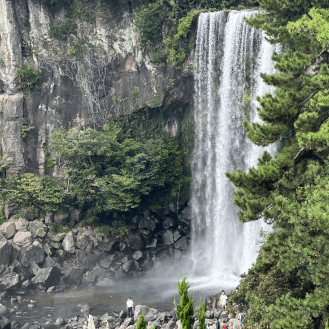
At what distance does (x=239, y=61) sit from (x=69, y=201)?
44.8 feet

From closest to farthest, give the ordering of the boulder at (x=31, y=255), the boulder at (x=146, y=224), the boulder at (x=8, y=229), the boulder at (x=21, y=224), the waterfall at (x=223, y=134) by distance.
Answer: the waterfall at (x=223, y=134)
the boulder at (x=31, y=255)
the boulder at (x=8, y=229)
the boulder at (x=21, y=224)
the boulder at (x=146, y=224)

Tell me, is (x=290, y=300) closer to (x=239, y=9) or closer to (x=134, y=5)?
(x=239, y=9)

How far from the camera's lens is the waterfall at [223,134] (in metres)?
25.2

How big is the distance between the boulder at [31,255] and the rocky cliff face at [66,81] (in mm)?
5192

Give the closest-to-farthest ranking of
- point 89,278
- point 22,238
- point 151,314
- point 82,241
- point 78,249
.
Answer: point 151,314 → point 89,278 → point 22,238 → point 78,249 → point 82,241

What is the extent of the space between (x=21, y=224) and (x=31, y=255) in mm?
2333

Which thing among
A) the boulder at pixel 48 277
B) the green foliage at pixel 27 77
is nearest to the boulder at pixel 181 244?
the boulder at pixel 48 277

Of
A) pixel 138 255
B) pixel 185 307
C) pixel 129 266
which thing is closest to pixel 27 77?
pixel 138 255

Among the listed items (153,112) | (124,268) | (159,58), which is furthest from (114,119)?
(124,268)

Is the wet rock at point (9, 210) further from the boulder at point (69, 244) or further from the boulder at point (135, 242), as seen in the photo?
the boulder at point (135, 242)

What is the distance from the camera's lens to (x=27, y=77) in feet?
93.6

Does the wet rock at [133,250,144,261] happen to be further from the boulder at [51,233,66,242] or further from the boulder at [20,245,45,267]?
the boulder at [20,245,45,267]

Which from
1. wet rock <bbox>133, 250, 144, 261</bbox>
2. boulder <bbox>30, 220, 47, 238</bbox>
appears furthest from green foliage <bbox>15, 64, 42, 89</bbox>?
wet rock <bbox>133, 250, 144, 261</bbox>

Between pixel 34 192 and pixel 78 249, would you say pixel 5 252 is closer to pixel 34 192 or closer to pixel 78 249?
pixel 34 192
